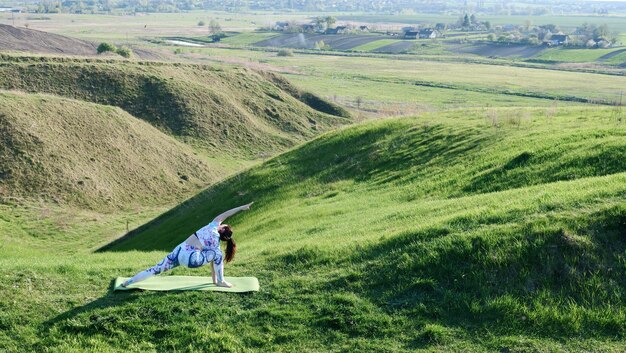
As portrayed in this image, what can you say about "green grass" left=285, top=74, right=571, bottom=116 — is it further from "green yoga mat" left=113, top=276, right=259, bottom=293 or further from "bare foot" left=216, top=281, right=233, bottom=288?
"bare foot" left=216, top=281, right=233, bottom=288

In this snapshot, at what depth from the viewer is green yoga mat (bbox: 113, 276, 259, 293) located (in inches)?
646

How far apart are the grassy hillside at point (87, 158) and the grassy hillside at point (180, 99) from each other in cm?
675

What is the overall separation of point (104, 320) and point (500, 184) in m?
15.9

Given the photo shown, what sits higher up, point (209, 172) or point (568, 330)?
point (568, 330)

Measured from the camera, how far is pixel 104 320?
49.3ft

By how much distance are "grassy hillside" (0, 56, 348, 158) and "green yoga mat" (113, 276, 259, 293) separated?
49334mm

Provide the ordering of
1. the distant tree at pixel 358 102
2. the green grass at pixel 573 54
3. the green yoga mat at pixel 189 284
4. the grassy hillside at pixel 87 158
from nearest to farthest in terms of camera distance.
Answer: the green yoga mat at pixel 189 284 < the grassy hillside at pixel 87 158 < the distant tree at pixel 358 102 < the green grass at pixel 573 54

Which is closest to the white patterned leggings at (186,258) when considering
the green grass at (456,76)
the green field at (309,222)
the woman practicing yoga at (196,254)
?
the woman practicing yoga at (196,254)

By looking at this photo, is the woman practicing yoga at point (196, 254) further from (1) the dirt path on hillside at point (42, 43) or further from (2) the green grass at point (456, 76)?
(1) the dirt path on hillside at point (42, 43)

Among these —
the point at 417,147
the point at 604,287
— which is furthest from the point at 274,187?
the point at 604,287

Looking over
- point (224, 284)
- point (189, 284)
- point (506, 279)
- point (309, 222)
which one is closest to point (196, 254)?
point (224, 284)

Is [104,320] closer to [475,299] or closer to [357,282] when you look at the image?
[357,282]

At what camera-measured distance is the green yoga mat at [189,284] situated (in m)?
16.4

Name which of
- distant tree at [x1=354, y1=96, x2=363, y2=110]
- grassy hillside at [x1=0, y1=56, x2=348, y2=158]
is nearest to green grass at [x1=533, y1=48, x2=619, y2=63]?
distant tree at [x1=354, y1=96, x2=363, y2=110]
